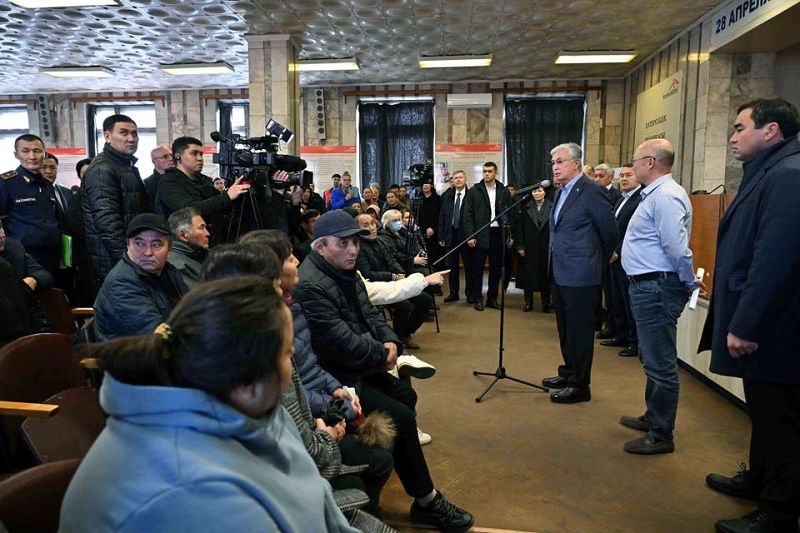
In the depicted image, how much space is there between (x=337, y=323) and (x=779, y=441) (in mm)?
1691

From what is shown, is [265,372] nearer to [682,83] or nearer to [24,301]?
[24,301]

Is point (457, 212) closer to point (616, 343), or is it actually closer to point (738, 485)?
point (616, 343)

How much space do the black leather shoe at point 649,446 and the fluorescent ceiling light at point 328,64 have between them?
701 cm

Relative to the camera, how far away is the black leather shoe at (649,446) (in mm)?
2684

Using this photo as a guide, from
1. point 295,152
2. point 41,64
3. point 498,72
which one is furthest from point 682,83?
point 41,64

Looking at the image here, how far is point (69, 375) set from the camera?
196 centimetres

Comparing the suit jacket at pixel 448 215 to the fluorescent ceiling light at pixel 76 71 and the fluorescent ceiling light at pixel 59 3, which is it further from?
the fluorescent ceiling light at pixel 76 71

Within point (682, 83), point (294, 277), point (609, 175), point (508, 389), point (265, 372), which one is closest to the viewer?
Result: point (265, 372)

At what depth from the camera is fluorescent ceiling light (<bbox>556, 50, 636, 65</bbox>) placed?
25.1ft

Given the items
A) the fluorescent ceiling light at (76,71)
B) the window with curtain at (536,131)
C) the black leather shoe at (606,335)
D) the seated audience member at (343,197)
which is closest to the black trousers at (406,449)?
the black leather shoe at (606,335)

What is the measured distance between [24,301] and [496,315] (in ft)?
14.9

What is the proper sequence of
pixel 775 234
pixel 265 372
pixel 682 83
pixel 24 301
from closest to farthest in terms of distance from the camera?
1. pixel 265 372
2. pixel 775 234
3. pixel 24 301
4. pixel 682 83

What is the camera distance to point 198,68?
27.8 feet

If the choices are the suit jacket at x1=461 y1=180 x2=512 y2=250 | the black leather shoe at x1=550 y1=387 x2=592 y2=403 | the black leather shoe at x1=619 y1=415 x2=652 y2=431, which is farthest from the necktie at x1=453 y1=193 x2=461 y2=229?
the black leather shoe at x1=619 y1=415 x2=652 y2=431
